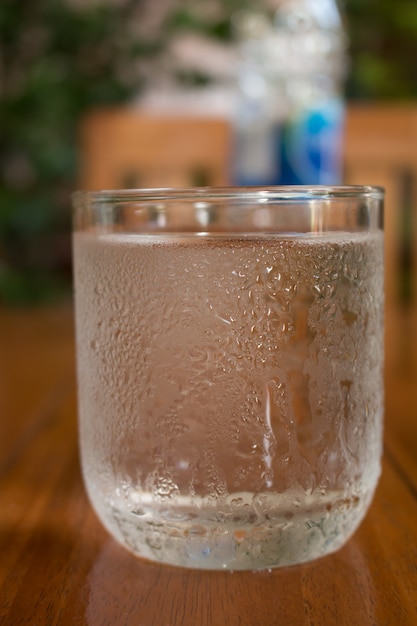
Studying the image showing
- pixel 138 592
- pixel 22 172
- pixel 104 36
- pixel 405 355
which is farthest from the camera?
pixel 22 172

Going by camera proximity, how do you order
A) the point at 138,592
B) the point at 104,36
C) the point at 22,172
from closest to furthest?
the point at 138,592 → the point at 104,36 → the point at 22,172

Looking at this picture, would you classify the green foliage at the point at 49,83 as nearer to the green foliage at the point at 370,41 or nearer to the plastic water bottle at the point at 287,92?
the plastic water bottle at the point at 287,92

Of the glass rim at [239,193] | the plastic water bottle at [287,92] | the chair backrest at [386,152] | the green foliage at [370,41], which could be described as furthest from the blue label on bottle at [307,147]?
the green foliage at [370,41]

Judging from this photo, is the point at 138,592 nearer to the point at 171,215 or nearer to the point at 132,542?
the point at 132,542

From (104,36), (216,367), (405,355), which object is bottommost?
(405,355)

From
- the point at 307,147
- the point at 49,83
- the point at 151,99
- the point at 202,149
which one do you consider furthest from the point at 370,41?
the point at 307,147

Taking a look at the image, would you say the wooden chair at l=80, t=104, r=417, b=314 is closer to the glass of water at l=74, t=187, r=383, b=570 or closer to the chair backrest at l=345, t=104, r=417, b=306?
the chair backrest at l=345, t=104, r=417, b=306

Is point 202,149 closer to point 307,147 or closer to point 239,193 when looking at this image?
point 307,147

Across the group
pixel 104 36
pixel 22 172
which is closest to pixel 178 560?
pixel 104 36
